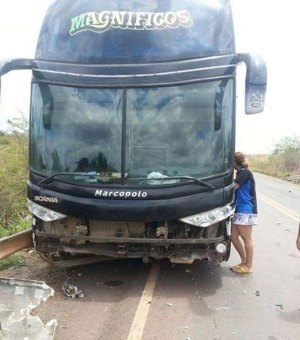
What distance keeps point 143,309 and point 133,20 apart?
344 centimetres

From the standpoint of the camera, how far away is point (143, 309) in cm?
537

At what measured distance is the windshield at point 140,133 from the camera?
572 cm

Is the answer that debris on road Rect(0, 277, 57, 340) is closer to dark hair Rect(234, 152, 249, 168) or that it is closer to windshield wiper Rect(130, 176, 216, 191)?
windshield wiper Rect(130, 176, 216, 191)

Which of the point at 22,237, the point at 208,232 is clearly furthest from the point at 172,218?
the point at 22,237

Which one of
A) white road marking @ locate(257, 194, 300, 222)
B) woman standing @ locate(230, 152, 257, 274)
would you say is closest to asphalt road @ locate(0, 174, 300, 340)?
woman standing @ locate(230, 152, 257, 274)

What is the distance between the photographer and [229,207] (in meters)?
5.98

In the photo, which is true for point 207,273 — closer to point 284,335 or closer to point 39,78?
point 284,335

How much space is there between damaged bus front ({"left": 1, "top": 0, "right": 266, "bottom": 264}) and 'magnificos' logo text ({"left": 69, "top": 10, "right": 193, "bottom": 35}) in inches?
0.5

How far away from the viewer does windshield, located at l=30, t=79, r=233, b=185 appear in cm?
572

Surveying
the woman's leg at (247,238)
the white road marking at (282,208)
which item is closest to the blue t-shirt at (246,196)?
the woman's leg at (247,238)

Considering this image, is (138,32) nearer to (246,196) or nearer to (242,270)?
(246,196)

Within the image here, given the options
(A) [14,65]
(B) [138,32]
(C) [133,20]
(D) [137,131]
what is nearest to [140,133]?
(D) [137,131]

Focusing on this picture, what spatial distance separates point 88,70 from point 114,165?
1.19 meters

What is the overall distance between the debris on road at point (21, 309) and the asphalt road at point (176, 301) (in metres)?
0.53
